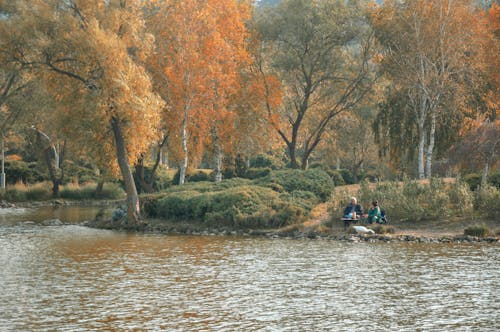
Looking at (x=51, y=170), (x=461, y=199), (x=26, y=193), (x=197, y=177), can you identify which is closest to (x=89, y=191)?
(x=51, y=170)

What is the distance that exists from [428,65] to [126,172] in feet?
68.1

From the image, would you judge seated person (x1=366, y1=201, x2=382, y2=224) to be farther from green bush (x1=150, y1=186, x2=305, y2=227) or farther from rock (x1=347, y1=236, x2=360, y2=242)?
green bush (x1=150, y1=186, x2=305, y2=227)

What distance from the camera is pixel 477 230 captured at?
2430cm

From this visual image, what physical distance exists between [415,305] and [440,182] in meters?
15.9

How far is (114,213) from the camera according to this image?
107 ft

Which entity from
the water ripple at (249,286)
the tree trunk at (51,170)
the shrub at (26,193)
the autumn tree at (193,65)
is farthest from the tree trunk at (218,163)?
the water ripple at (249,286)

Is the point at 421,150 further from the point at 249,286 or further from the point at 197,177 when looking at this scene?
the point at 249,286

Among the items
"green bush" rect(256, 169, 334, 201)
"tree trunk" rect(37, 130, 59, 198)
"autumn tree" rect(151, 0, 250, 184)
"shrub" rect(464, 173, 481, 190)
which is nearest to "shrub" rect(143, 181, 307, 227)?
"green bush" rect(256, 169, 334, 201)

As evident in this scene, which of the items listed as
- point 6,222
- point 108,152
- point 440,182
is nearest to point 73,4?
point 108,152

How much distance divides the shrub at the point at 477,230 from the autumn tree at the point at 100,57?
15.0 meters

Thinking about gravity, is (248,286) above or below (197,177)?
below

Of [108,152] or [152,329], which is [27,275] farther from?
[108,152]

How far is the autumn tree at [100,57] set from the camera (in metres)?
29.0

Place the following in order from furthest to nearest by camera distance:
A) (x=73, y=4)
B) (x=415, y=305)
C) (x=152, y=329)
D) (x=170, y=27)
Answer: (x=170, y=27), (x=73, y=4), (x=415, y=305), (x=152, y=329)
